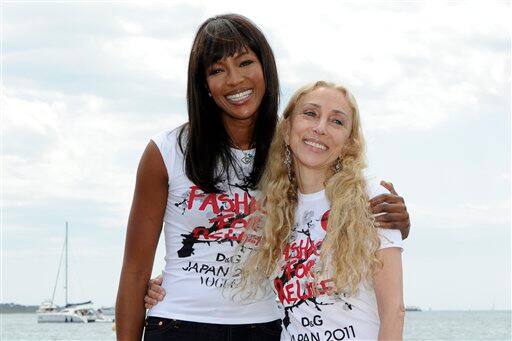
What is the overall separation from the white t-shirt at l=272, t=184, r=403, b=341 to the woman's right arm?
2.32 feet

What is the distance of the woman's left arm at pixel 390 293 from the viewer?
423cm

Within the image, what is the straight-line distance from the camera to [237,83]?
15.7 feet

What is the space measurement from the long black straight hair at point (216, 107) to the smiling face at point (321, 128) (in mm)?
281

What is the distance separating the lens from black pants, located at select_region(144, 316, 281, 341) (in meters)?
4.62

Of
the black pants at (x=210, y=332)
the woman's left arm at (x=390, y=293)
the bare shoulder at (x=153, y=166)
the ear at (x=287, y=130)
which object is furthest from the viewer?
the ear at (x=287, y=130)

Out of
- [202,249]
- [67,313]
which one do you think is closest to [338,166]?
[202,249]

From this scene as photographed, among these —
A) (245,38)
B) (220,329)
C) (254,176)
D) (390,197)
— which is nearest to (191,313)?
(220,329)

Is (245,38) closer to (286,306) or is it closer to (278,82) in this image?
(278,82)

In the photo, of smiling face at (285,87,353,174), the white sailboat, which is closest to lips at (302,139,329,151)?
smiling face at (285,87,353,174)

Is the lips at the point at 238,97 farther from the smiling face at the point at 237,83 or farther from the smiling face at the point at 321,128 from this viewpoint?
the smiling face at the point at 321,128

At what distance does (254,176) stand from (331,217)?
1.96 feet

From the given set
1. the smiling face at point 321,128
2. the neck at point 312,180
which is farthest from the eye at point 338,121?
the neck at point 312,180

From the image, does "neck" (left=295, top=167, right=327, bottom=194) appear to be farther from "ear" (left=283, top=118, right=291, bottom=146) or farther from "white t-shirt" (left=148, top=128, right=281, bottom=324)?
"white t-shirt" (left=148, top=128, right=281, bottom=324)

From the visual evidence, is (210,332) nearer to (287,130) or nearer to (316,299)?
(316,299)
